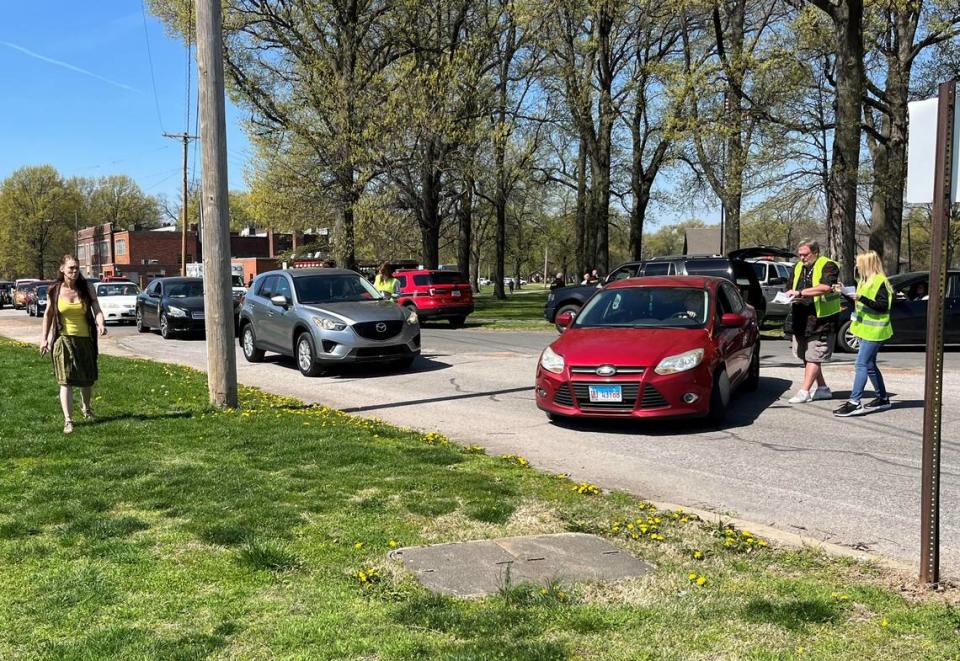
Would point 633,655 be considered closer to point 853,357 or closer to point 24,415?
point 24,415

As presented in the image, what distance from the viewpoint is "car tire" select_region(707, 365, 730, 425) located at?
847 centimetres

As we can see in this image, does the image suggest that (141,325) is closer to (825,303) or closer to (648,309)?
(648,309)

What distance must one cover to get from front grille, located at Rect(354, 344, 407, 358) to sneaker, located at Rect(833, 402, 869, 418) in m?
6.71

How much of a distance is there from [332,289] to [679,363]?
750 centimetres

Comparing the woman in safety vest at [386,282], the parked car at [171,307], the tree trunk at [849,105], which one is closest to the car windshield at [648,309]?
the woman in safety vest at [386,282]

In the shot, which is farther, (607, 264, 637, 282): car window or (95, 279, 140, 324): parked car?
(95, 279, 140, 324): parked car

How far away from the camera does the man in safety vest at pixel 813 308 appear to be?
30.8 ft

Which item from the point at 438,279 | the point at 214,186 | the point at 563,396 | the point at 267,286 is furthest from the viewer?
the point at 438,279

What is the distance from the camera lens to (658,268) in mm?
19406

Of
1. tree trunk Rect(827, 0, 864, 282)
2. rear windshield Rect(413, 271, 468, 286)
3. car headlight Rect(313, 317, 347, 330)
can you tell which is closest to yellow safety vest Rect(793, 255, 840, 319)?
car headlight Rect(313, 317, 347, 330)

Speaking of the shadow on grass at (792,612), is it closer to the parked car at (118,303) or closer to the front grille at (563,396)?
the front grille at (563,396)

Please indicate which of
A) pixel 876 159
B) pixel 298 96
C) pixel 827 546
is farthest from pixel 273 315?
pixel 876 159

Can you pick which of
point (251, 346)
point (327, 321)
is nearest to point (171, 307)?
point (251, 346)

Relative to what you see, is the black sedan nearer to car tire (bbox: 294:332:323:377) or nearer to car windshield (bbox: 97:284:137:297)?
car tire (bbox: 294:332:323:377)
